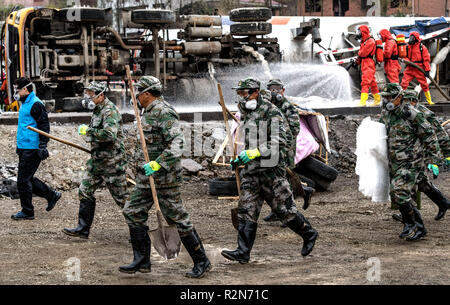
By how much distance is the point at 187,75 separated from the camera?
18922 millimetres

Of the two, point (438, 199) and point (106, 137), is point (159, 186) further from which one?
point (438, 199)

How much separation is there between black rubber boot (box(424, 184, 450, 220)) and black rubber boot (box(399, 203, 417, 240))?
1.13 metres

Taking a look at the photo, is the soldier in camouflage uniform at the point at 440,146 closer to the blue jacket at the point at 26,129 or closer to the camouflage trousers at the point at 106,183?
the camouflage trousers at the point at 106,183

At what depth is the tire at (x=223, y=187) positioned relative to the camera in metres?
12.1

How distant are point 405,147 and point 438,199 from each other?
5.09ft

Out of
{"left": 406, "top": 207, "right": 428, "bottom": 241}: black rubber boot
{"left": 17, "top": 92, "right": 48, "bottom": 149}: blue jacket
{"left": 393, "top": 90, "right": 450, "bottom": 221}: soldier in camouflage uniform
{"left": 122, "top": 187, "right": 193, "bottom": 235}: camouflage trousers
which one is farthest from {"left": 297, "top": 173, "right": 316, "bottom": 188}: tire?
{"left": 122, "top": 187, "right": 193, "bottom": 235}: camouflage trousers

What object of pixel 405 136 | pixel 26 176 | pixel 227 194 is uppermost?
pixel 405 136

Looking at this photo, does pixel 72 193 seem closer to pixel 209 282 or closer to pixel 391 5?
pixel 209 282

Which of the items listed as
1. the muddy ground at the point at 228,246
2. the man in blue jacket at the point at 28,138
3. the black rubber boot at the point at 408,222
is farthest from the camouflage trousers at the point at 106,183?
the black rubber boot at the point at 408,222

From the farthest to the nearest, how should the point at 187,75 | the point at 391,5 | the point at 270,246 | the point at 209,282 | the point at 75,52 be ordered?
the point at 391,5 < the point at 187,75 < the point at 75,52 < the point at 270,246 < the point at 209,282

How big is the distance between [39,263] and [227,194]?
5236 millimetres

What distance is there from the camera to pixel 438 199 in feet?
31.4

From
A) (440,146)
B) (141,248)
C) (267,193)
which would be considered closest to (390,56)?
(440,146)

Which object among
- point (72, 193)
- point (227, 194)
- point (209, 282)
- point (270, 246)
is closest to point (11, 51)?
point (72, 193)
